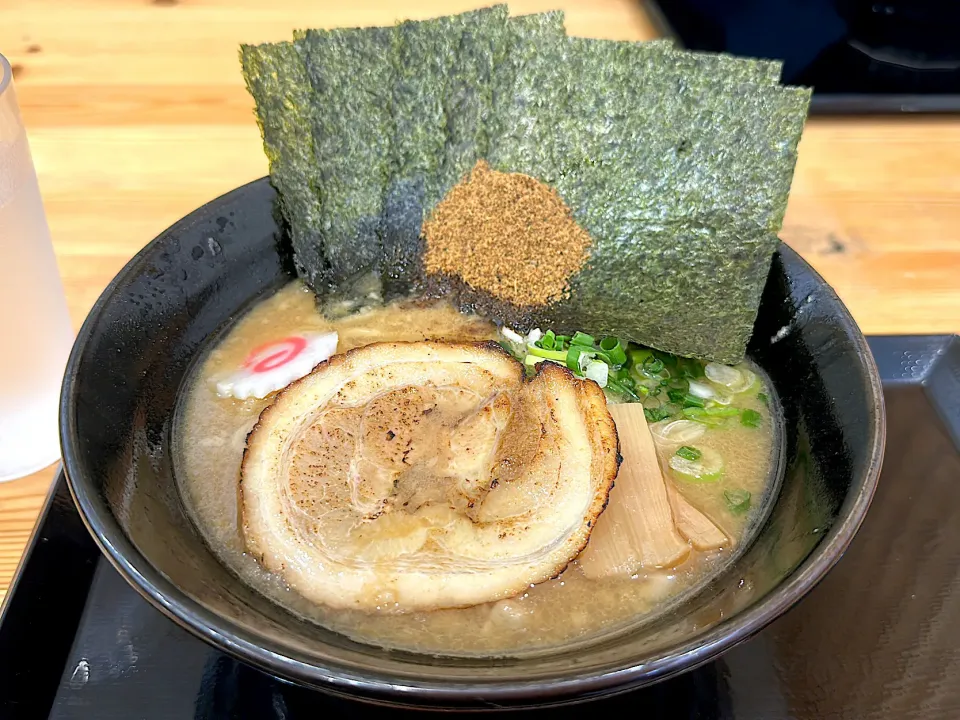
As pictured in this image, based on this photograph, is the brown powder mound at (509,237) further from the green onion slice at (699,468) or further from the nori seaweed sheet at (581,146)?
the green onion slice at (699,468)

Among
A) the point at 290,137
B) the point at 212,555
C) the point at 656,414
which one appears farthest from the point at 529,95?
the point at 212,555

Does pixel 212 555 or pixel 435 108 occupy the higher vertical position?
pixel 435 108

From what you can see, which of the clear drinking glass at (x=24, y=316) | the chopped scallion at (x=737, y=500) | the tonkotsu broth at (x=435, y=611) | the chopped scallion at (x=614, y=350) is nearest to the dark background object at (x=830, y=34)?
the chopped scallion at (x=614, y=350)

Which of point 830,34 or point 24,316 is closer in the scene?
point 24,316

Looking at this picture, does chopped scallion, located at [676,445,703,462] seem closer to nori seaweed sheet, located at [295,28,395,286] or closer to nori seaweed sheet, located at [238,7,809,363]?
nori seaweed sheet, located at [238,7,809,363]

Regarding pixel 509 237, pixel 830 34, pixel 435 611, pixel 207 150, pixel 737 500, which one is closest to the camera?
pixel 435 611

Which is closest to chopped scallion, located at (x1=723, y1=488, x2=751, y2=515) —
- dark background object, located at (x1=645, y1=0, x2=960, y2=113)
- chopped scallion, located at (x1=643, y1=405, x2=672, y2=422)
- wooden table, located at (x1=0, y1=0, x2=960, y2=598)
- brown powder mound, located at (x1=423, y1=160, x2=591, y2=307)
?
chopped scallion, located at (x1=643, y1=405, x2=672, y2=422)

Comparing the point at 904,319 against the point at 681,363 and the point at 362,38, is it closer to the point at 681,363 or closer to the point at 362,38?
the point at 681,363

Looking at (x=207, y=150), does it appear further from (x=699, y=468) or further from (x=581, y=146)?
(x=699, y=468)
